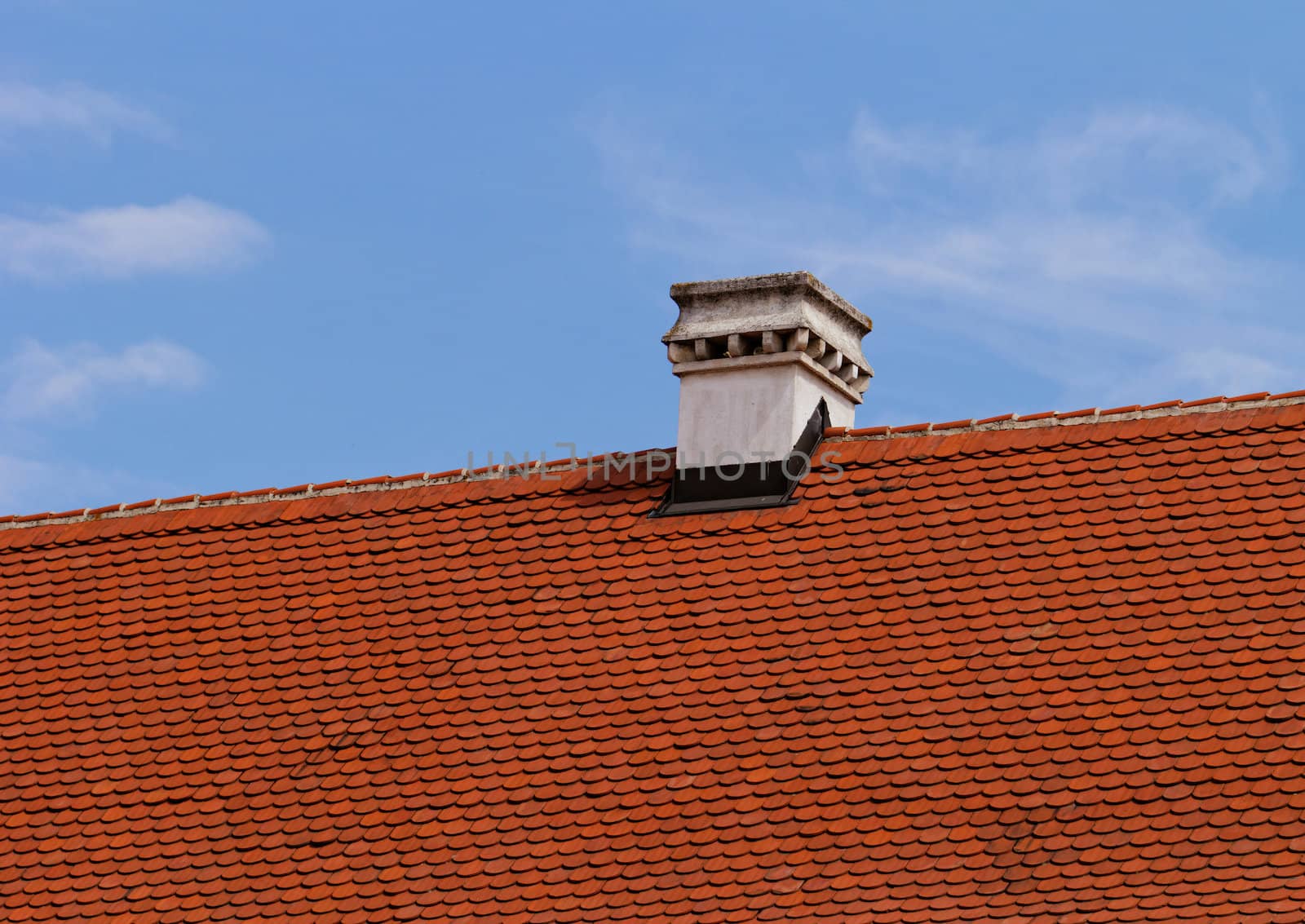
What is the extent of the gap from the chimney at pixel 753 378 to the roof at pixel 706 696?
316mm

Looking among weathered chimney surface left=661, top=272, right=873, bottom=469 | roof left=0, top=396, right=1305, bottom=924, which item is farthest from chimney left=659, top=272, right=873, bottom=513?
roof left=0, top=396, right=1305, bottom=924

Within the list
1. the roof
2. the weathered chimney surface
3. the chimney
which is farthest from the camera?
the weathered chimney surface

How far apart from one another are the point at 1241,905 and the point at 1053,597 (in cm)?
297

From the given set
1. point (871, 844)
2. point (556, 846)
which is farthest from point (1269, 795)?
point (556, 846)

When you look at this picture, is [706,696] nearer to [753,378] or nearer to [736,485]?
[736,485]

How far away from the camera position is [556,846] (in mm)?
12758

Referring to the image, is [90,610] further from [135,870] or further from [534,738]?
[534,738]

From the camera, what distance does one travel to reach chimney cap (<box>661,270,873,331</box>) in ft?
52.0

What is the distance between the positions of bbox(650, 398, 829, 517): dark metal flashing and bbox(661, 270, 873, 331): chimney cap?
116 centimetres

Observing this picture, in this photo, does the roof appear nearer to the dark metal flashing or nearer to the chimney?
the dark metal flashing

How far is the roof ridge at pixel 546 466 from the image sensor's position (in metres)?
14.5

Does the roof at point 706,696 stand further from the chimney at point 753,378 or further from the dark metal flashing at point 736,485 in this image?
the chimney at point 753,378

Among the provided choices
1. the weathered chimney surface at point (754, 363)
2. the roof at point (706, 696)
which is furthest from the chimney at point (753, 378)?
the roof at point (706, 696)

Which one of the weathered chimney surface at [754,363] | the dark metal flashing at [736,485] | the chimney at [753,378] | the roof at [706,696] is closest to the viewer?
the roof at [706,696]
